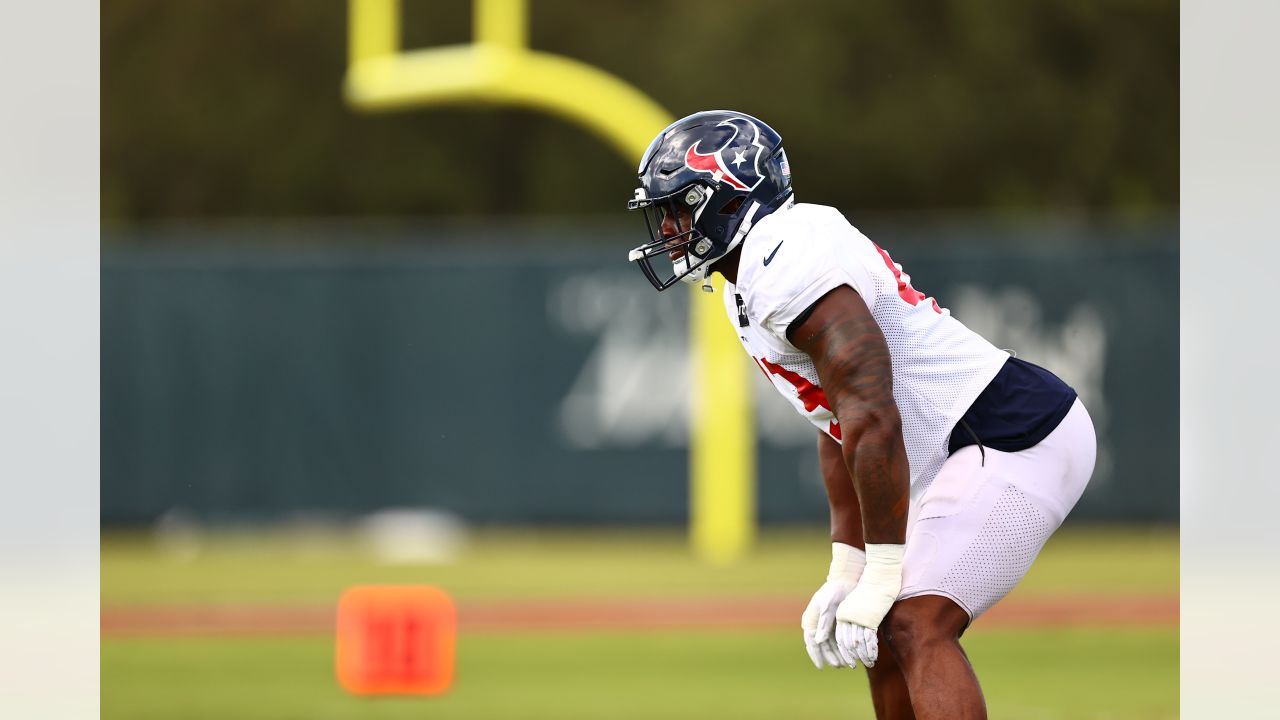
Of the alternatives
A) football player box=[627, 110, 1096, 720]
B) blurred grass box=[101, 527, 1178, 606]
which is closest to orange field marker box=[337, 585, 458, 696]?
football player box=[627, 110, 1096, 720]

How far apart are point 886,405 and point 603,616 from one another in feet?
25.3

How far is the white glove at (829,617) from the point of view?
178 inches

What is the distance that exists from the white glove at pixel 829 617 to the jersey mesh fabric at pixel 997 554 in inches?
12.3

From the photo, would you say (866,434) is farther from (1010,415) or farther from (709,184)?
(709,184)

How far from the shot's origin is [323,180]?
28578 millimetres

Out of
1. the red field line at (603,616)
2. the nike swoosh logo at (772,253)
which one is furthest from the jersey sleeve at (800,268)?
the red field line at (603,616)

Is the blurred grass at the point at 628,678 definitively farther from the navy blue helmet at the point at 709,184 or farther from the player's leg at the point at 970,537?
the navy blue helmet at the point at 709,184

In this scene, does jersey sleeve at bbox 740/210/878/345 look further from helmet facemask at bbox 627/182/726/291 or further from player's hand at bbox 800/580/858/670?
player's hand at bbox 800/580/858/670

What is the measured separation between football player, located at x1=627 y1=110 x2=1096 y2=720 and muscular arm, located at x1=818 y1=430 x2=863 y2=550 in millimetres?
140

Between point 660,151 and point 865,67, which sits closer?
point 660,151
